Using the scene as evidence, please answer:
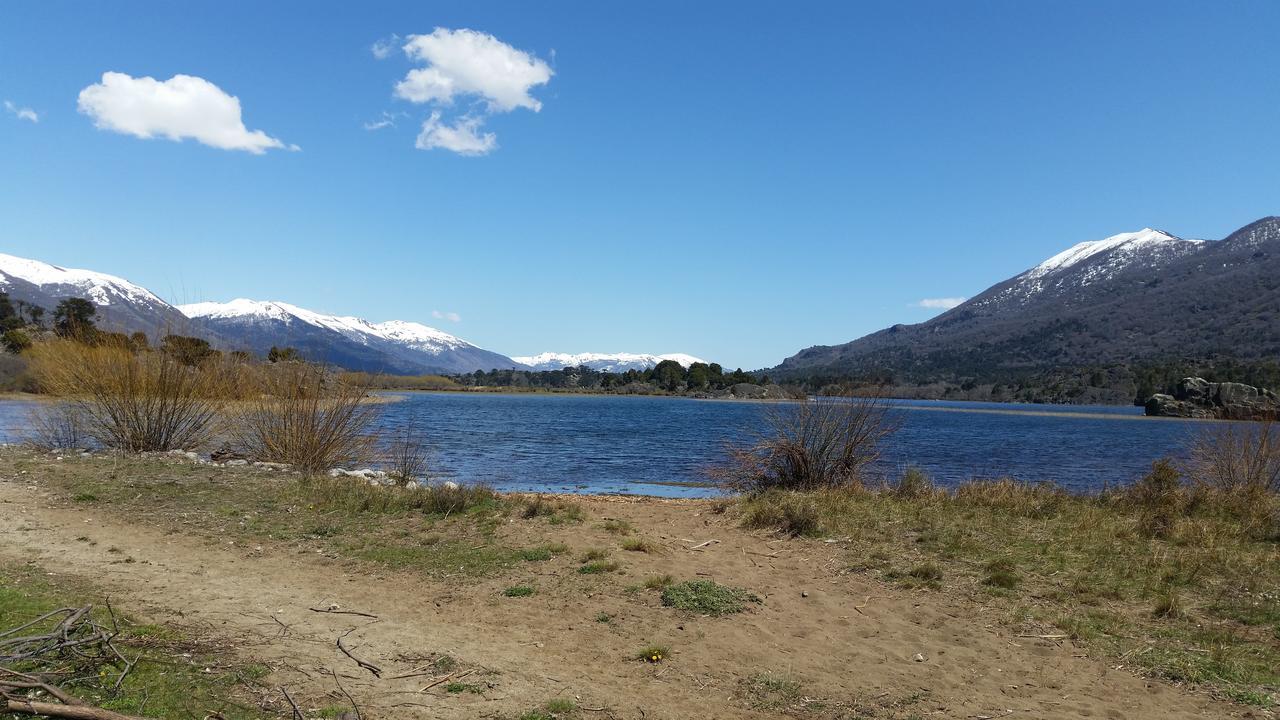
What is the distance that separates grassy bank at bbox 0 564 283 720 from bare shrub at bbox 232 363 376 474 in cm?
1154

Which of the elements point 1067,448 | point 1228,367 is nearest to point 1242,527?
point 1067,448

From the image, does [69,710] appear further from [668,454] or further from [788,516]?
[668,454]

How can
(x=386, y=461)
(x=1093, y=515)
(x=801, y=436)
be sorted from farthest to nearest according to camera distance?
(x=386, y=461) < (x=801, y=436) < (x=1093, y=515)

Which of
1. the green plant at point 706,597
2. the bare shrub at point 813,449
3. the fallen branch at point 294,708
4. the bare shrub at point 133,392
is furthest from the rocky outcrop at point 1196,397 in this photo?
the fallen branch at point 294,708

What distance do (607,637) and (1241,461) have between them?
55.1 ft

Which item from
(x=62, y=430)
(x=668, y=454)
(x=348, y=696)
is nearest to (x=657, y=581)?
(x=348, y=696)

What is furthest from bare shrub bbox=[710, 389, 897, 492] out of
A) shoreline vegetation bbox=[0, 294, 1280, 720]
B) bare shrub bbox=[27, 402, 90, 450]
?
bare shrub bbox=[27, 402, 90, 450]

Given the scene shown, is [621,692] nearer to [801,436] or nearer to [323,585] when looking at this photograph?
[323,585]

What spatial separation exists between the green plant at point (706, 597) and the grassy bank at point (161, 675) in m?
4.54

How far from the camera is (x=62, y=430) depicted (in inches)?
862

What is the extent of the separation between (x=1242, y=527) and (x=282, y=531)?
1626 cm

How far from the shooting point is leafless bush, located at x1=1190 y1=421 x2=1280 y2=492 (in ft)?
55.3

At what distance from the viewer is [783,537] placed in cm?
1284

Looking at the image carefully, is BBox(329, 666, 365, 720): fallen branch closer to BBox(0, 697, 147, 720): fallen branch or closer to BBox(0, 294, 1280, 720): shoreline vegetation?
BBox(0, 294, 1280, 720): shoreline vegetation
